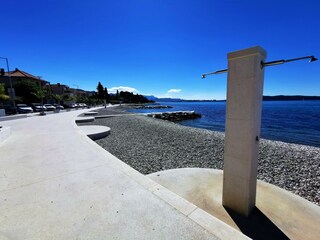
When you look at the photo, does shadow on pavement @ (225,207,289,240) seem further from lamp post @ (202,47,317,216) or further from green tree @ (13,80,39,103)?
green tree @ (13,80,39,103)

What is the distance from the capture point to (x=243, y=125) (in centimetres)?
A: 291

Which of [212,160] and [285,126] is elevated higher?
[212,160]

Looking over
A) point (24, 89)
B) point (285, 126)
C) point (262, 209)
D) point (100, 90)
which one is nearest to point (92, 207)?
point (262, 209)

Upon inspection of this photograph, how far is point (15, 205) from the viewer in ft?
8.52

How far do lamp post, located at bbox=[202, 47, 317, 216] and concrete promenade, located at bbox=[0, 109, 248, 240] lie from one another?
3.27ft

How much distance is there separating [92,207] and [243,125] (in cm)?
273

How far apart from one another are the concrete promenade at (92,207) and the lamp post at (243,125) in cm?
100

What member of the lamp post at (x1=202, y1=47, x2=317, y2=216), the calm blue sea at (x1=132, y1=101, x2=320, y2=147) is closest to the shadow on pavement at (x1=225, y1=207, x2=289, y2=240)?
the lamp post at (x1=202, y1=47, x2=317, y2=216)

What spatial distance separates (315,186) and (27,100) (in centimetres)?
5353

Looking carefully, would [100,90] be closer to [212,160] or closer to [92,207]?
[212,160]

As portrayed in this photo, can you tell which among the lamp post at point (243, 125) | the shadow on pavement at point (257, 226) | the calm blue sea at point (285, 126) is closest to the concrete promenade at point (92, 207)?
the shadow on pavement at point (257, 226)

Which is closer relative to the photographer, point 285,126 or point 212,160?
point 212,160

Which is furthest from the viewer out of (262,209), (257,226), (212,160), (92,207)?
(212,160)

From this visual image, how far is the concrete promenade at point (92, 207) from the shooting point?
2.05 meters
